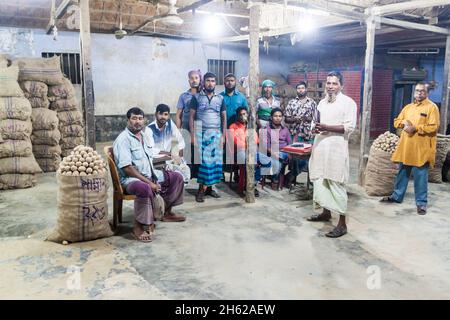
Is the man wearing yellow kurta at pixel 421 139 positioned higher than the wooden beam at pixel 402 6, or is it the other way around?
the wooden beam at pixel 402 6

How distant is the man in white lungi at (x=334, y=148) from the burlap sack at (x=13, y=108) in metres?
4.89

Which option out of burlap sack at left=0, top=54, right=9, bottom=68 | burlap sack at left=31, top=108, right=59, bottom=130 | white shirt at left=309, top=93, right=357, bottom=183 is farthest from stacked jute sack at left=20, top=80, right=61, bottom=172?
white shirt at left=309, top=93, right=357, bottom=183

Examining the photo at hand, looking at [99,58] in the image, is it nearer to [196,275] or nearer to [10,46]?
[10,46]

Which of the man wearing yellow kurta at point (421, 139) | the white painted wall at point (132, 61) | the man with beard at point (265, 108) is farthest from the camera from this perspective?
the white painted wall at point (132, 61)

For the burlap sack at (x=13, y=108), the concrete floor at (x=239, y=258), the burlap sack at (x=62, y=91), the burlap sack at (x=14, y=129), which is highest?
the burlap sack at (x=62, y=91)

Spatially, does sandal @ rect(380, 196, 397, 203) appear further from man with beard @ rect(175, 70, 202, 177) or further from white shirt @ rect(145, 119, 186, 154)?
white shirt @ rect(145, 119, 186, 154)

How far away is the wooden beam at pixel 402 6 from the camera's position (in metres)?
5.54

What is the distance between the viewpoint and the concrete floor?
311cm

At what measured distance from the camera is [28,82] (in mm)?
7203

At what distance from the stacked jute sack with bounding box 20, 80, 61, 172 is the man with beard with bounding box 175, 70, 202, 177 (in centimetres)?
289

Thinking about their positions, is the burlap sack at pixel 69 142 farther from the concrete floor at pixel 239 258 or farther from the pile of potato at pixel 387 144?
the pile of potato at pixel 387 144

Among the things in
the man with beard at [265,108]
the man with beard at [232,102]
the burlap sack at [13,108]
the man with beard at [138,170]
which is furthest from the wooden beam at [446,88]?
the burlap sack at [13,108]

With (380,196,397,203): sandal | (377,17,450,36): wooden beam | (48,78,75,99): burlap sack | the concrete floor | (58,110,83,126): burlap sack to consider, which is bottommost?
the concrete floor

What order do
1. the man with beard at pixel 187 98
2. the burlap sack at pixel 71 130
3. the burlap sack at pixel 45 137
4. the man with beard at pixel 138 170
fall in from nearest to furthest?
the man with beard at pixel 138 170 → the man with beard at pixel 187 98 → the burlap sack at pixel 45 137 → the burlap sack at pixel 71 130
